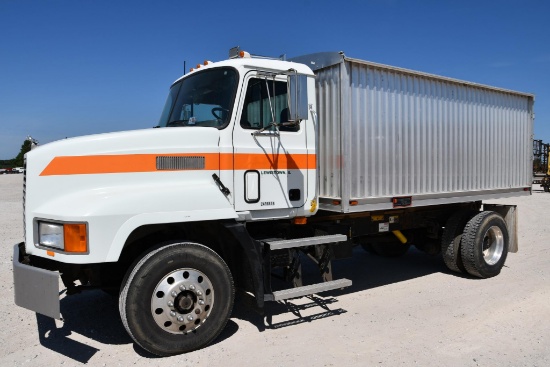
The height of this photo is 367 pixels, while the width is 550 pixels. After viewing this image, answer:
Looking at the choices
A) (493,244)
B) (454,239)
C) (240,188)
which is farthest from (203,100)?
(493,244)

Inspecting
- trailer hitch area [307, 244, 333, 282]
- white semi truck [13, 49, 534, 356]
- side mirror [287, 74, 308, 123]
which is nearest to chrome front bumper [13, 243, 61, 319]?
white semi truck [13, 49, 534, 356]

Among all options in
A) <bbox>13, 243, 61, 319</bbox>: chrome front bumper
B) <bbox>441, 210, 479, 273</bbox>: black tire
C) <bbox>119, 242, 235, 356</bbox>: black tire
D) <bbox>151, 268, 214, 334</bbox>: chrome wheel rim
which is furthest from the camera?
<bbox>441, 210, 479, 273</bbox>: black tire

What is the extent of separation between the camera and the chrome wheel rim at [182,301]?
13.6 feet

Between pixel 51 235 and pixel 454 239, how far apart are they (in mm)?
5893

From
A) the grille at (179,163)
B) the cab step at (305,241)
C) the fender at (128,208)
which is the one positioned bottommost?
the cab step at (305,241)

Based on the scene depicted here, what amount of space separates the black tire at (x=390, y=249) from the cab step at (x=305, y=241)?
3.32 metres

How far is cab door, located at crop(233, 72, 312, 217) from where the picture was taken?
4754mm

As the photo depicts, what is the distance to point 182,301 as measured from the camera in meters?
4.21

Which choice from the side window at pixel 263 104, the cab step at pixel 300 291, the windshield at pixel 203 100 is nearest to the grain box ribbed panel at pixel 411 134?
the side window at pixel 263 104

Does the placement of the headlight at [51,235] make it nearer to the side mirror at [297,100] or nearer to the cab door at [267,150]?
the cab door at [267,150]

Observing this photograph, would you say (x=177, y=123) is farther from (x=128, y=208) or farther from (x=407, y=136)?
(x=407, y=136)

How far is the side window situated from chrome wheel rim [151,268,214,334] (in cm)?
170

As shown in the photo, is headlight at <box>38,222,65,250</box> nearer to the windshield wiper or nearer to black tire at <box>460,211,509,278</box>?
the windshield wiper

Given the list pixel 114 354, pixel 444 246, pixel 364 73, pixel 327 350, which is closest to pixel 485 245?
pixel 444 246
